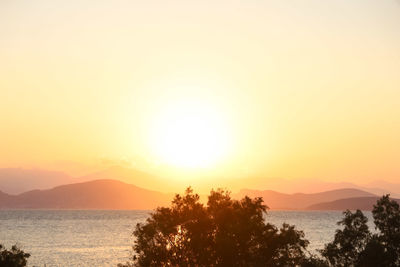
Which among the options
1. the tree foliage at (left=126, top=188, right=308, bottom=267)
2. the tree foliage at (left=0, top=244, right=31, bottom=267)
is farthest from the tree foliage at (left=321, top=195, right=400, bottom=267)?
the tree foliage at (left=0, top=244, right=31, bottom=267)

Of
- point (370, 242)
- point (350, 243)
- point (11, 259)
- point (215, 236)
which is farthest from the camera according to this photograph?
point (350, 243)

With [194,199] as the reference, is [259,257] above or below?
below

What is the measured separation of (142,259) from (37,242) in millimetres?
129314

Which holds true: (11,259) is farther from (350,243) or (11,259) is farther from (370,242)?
(370,242)

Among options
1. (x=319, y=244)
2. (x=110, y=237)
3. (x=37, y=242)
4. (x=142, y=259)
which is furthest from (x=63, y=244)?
(x=142, y=259)

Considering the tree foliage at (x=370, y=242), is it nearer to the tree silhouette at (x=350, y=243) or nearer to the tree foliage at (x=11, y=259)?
the tree silhouette at (x=350, y=243)

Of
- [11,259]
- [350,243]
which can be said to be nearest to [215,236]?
[350,243]

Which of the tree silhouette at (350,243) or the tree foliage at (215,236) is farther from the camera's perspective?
the tree silhouette at (350,243)

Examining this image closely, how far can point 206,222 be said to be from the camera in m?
52.7

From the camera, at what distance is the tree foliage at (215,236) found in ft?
169

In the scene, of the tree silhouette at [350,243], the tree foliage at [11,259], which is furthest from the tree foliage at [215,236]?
the tree foliage at [11,259]

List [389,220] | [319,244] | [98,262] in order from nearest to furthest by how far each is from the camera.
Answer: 1. [389,220]
2. [98,262]
3. [319,244]

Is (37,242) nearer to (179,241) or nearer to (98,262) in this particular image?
(98,262)

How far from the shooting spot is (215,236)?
52.0 m
